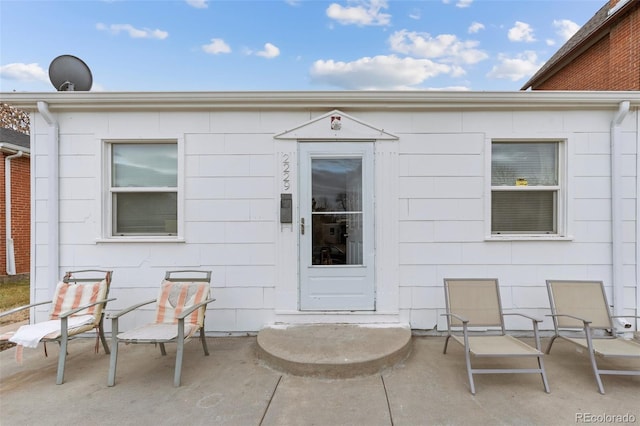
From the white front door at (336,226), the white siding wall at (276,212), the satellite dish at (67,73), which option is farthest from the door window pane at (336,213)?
the satellite dish at (67,73)

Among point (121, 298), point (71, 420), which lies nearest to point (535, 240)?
point (71, 420)

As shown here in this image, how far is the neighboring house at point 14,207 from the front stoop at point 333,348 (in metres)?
8.02

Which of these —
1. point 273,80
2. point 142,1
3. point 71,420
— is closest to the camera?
point 71,420

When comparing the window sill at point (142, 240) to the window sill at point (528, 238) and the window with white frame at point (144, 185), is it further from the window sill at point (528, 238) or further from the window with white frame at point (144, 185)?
the window sill at point (528, 238)

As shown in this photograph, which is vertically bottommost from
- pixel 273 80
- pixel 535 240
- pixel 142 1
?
pixel 535 240

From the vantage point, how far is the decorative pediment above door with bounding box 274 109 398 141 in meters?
3.46

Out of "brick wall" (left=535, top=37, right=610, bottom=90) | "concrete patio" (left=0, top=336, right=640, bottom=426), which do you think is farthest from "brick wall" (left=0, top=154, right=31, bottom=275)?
"brick wall" (left=535, top=37, right=610, bottom=90)

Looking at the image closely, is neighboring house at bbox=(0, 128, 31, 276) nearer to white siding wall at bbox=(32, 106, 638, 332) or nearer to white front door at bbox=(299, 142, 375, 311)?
white siding wall at bbox=(32, 106, 638, 332)

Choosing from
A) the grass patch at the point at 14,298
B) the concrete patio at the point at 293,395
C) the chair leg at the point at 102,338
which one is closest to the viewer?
the concrete patio at the point at 293,395

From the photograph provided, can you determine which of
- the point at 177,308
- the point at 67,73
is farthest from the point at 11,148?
the point at 177,308

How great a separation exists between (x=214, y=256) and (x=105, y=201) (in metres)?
1.50

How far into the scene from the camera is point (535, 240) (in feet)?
11.5

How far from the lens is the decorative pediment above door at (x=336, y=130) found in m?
3.46

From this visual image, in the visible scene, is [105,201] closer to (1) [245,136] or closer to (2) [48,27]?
(1) [245,136]
